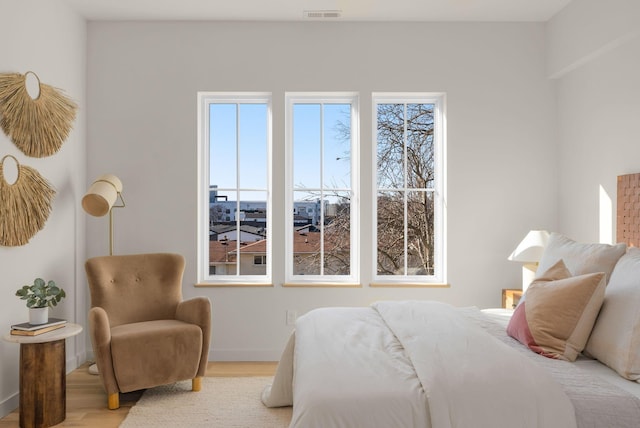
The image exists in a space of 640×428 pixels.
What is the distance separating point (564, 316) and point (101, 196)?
3.12m

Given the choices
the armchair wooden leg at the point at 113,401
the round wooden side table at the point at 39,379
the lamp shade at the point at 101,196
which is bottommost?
the armchair wooden leg at the point at 113,401

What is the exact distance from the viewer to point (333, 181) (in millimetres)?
4453

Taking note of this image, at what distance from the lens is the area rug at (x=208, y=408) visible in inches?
117

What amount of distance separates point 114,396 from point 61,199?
5.20 feet

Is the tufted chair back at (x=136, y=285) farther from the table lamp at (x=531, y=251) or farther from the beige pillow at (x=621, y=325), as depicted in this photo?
the beige pillow at (x=621, y=325)

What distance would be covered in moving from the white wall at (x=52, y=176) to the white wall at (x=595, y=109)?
390 cm

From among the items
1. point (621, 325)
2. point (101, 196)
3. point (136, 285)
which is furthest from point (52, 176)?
point (621, 325)

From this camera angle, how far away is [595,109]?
3682mm

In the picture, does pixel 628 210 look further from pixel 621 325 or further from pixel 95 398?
pixel 95 398

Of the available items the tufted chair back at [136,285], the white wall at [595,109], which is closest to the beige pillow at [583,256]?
the white wall at [595,109]

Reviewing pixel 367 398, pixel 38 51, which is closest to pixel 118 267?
pixel 38 51

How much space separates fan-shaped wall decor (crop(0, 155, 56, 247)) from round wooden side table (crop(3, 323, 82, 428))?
0.69m

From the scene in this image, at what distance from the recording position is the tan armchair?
317cm

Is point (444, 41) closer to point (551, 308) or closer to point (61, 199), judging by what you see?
point (551, 308)
